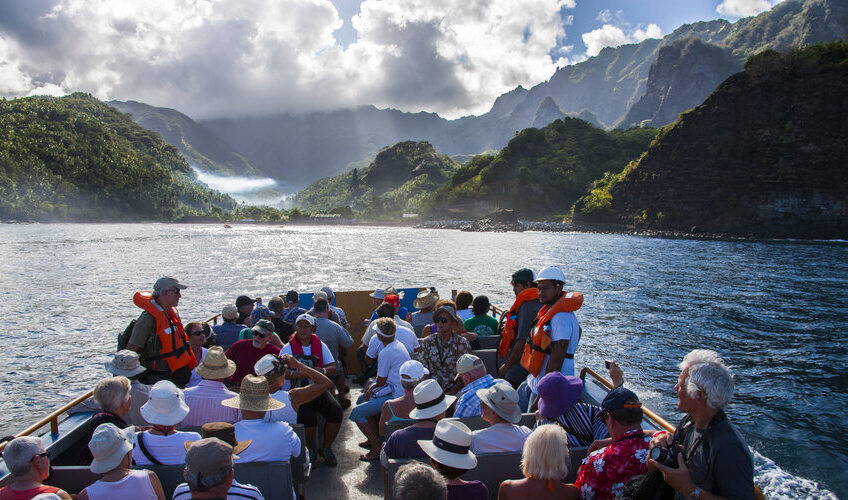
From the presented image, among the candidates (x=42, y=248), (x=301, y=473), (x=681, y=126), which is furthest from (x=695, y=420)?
(x=681, y=126)

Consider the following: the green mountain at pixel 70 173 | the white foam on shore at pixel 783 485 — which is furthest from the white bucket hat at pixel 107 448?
the green mountain at pixel 70 173

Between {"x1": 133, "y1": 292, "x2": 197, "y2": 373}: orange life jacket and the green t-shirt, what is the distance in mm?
4220

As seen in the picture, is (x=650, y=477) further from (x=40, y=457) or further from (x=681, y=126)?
(x=681, y=126)

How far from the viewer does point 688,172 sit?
9262 cm

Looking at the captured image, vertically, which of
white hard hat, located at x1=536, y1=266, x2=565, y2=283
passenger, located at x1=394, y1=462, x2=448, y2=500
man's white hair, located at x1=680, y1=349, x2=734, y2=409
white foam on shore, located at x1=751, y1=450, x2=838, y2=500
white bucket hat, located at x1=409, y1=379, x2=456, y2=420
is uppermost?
white hard hat, located at x1=536, y1=266, x2=565, y2=283

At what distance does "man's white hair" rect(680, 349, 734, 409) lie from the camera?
2.62 metres

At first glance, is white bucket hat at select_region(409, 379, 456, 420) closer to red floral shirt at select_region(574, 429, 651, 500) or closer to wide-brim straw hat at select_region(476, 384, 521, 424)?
Answer: wide-brim straw hat at select_region(476, 384, 521, 424)

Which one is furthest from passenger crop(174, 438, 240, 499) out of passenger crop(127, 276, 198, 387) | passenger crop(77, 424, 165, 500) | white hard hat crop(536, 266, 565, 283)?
passenger crop(127, 276, 198, 387)

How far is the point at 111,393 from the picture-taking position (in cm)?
396

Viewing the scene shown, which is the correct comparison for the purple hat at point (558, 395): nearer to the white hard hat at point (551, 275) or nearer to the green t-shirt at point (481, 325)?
the white hard hat at point (551, 275)

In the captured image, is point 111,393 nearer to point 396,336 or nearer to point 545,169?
point 396,336

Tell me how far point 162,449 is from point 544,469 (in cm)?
284

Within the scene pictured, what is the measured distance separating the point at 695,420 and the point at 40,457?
3.84 meters

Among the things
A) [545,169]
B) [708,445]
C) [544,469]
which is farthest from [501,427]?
[545,169]
